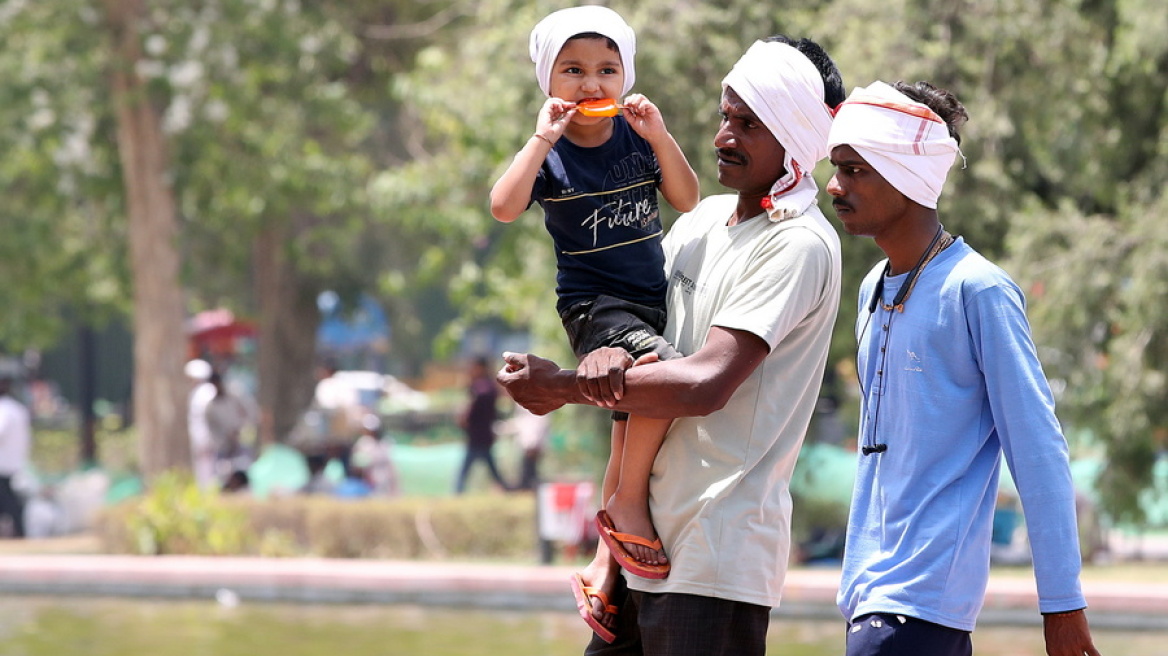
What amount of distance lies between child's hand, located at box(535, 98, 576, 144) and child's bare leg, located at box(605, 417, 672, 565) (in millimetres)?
611

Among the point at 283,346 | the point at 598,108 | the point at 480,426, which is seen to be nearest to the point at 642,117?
the point at 598,108

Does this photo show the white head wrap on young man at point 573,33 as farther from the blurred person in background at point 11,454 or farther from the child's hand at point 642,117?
the blurred person in background at point 11,454

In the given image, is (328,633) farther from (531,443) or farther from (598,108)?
(598,108)

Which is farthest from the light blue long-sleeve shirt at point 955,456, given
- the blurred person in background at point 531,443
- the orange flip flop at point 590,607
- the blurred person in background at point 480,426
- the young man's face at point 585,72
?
the blurred person in background at point 480,426

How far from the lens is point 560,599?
35.7 ft

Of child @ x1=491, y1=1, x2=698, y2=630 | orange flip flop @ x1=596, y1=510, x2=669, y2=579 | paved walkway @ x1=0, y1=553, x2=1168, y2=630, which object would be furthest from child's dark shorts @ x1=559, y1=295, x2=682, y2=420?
paved walkway @ x1=0, y1=553, x2=1168, y2=630

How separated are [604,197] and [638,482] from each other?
0.60 meters

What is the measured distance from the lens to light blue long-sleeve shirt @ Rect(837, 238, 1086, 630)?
2.97 metres

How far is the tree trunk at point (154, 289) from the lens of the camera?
629 inches

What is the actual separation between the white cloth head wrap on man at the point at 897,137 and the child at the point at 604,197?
1.43ft

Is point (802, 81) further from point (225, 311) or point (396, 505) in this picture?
point (225, 311)

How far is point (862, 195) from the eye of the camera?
3.17 metres

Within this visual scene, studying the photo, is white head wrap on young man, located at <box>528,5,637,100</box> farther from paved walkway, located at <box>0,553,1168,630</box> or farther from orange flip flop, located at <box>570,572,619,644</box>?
paved walkway, located at <box>0,553,1168,630</box>

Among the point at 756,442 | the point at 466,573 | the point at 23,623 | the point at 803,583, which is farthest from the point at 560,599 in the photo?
the point at 756,442
